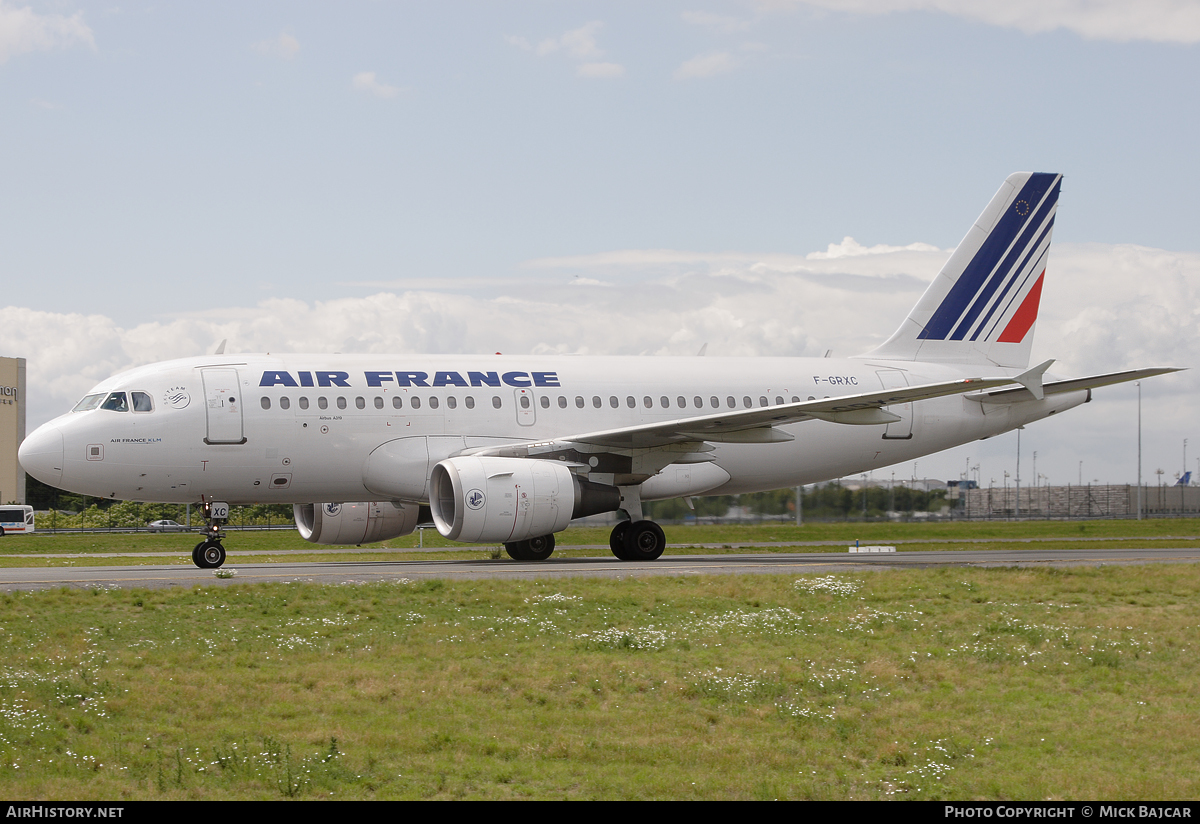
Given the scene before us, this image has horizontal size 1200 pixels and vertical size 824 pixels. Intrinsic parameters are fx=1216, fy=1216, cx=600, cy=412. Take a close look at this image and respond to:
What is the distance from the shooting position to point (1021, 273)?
98.7 feet

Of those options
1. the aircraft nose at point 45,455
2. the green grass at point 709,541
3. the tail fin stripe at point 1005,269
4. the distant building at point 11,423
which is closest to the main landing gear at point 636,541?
the green grass at point 709,541

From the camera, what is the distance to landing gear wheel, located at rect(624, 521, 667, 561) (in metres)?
24.8

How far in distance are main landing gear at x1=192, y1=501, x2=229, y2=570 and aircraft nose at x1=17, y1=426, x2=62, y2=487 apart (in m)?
2.67

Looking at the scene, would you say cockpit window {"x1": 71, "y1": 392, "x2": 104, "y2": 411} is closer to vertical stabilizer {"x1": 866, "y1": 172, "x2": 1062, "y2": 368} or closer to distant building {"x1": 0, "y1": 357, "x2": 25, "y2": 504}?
vertical stabilizer {"x1": 866, "y1": 172, "x2": 1062, "y2": 368}

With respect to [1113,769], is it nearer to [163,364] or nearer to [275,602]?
[275,602]

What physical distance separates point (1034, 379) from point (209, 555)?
15408 mm

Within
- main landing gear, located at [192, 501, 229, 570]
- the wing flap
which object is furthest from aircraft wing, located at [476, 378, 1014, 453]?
main landing gear, located at [192, 501, 229, 570]

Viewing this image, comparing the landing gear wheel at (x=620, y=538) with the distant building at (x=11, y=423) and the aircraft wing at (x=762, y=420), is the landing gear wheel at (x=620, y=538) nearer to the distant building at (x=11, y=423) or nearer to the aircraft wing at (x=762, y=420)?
the aircraft wing at (x=762, y=420)

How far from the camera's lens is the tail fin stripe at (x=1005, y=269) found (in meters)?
29.8

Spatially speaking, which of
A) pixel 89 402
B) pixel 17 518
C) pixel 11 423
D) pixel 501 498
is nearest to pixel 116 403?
pixel 89 402

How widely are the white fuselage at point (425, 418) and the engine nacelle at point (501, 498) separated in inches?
59.7

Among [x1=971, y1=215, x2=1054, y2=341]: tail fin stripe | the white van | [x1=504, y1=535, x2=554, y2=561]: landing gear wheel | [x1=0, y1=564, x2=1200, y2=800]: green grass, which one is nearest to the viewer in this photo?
[x1=0, y1=564, x2=1200, y2=800]: green grass

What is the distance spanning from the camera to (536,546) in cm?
2594

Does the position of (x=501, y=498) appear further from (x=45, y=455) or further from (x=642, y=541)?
(x=45, y=455)
